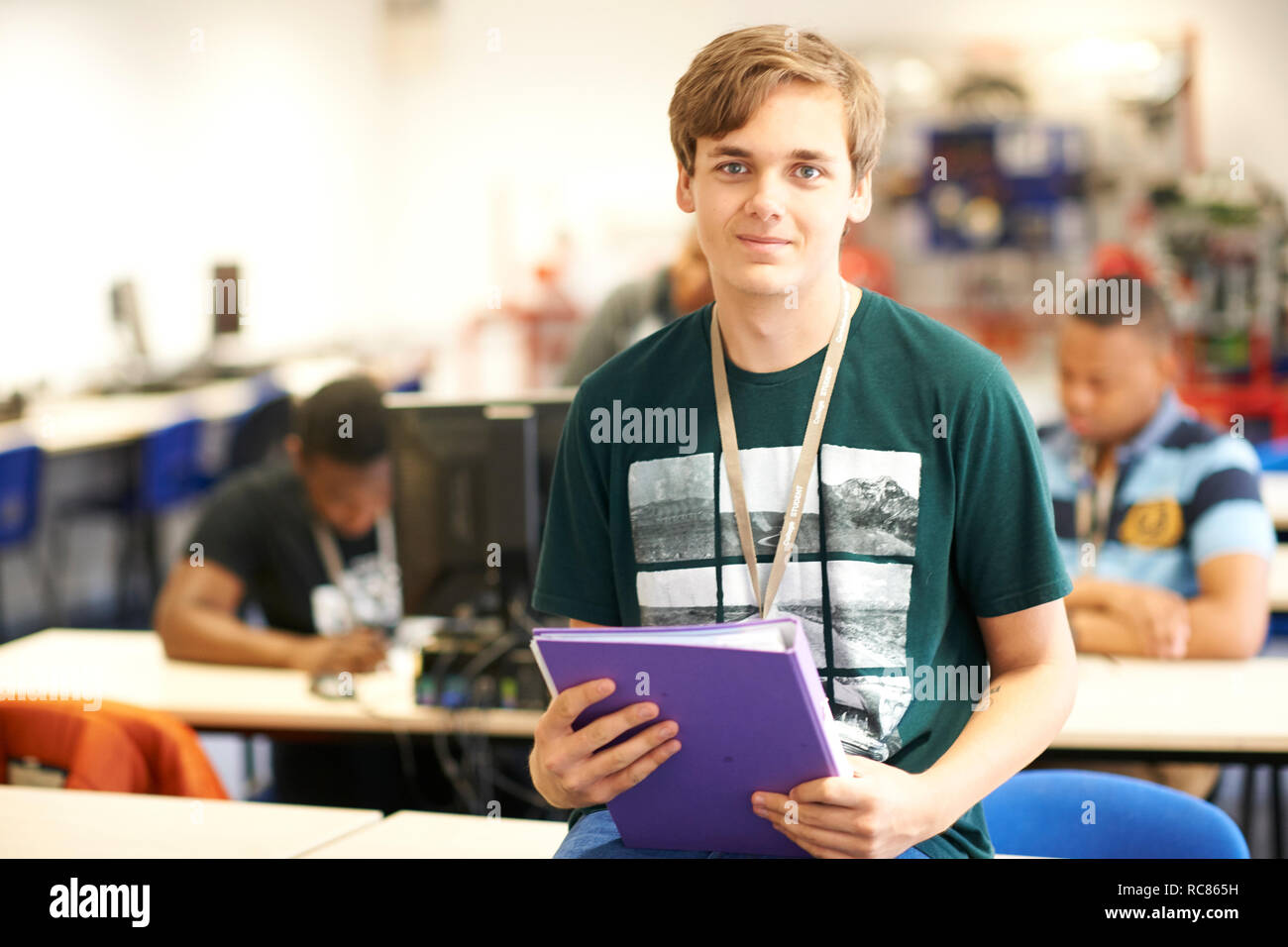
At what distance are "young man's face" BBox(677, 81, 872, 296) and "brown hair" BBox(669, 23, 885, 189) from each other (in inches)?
0.5

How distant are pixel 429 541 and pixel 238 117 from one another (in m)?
6.03

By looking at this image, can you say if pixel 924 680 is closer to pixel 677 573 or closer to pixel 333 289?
pixel 677 573

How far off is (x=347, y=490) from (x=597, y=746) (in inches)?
56.2

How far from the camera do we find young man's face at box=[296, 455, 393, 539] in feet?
7.91

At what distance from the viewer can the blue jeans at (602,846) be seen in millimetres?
1261

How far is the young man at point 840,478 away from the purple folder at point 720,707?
0.16 feet

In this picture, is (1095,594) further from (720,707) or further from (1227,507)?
(720,707)

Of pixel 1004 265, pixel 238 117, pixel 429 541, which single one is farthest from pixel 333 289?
pixel 429 541

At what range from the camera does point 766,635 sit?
1042 millimetres

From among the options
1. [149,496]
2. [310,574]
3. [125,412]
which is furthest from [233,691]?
[125,412]

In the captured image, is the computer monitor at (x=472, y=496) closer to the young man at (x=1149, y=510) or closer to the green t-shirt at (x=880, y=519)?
the green t-shirt at (x=880, y=519)

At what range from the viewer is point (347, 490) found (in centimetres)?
244

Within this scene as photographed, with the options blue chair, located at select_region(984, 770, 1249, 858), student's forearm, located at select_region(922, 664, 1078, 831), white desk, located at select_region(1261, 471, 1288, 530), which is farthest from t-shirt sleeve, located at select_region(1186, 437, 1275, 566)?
student's forearm, located at select_region(922, 664, 1078, 831)
